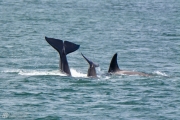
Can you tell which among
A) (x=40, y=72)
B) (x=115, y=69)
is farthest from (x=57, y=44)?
(x=115, y=69)

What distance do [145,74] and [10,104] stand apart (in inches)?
323

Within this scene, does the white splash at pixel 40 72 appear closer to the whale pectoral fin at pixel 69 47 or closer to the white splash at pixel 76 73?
the white splash at pixel 76 73

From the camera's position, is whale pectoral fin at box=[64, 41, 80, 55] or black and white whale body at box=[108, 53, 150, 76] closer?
black and white whale body at box=[108, 53, 150, 76]

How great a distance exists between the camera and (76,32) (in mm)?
60250

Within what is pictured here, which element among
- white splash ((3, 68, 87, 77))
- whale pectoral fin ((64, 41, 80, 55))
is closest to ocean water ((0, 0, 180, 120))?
white splash ((3, 68, 87, 77))

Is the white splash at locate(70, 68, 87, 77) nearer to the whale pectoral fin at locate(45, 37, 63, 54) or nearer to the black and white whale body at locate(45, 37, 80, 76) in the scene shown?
the black and white whale body at locate(45, 37, 80, 76)

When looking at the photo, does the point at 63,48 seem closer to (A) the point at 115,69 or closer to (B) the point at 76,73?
(B) the point at 76,73

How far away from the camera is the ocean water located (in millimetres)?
30500

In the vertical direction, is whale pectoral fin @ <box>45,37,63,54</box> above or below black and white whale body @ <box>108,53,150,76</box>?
above

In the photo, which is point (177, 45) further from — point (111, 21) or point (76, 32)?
point (111, 21)

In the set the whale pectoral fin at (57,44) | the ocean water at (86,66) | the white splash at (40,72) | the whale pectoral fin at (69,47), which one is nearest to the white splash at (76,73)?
the white splash at (40,72)

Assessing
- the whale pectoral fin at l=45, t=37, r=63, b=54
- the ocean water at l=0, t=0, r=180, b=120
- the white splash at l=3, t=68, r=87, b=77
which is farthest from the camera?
the whale pectoral fin at l=45, t=37, r=63, b=54

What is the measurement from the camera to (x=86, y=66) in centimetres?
4216

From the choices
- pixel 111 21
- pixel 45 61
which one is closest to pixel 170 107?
pixel 45 61
